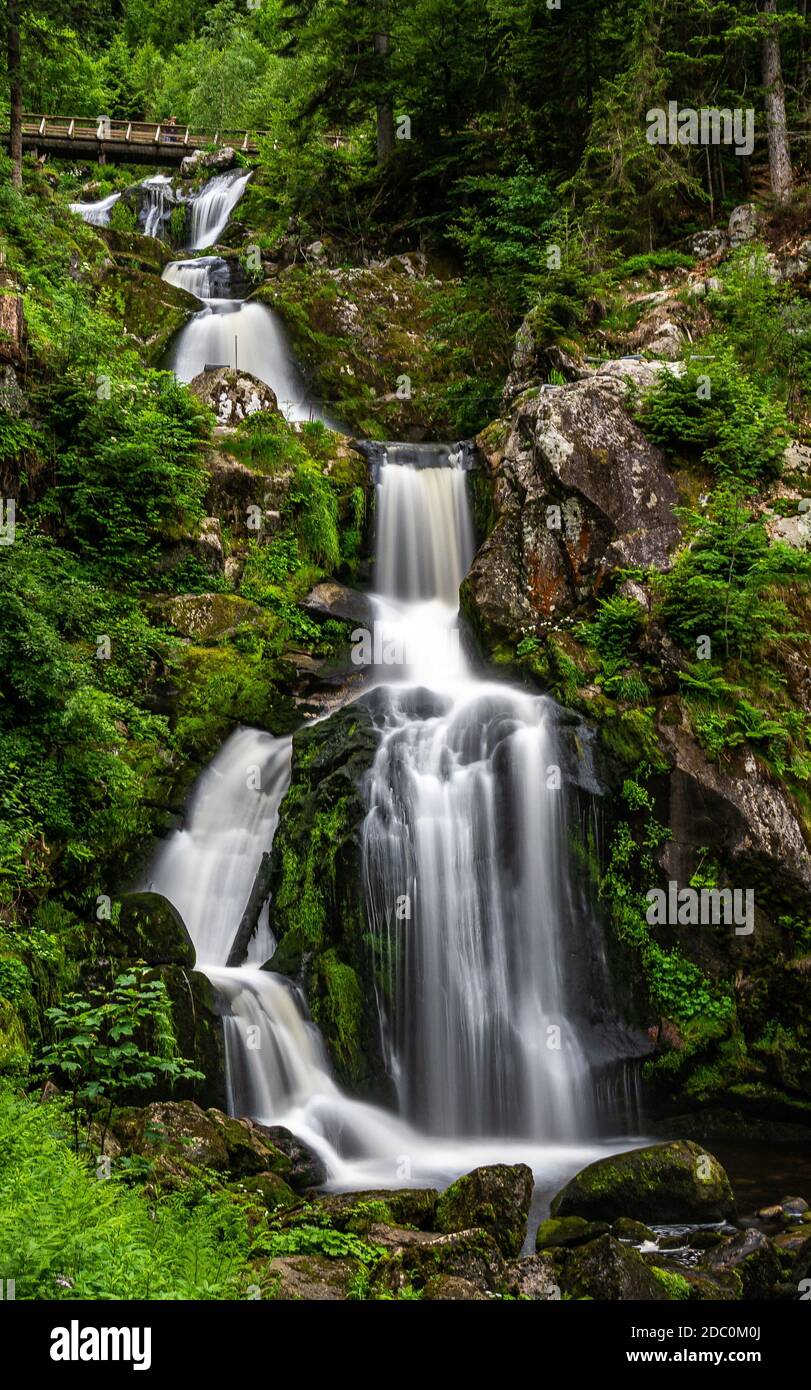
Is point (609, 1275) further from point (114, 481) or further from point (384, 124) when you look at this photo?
point (384, 124)

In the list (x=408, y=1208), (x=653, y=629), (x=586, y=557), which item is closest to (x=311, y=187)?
(x=586, y=557)

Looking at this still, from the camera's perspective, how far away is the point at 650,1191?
7.20m

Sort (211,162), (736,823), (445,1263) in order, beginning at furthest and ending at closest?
(211,162), (736,823), (445,1263)

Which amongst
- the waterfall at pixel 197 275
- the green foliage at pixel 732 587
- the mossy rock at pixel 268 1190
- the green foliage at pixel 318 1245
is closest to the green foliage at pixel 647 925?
the green foliage at pixel 732 587

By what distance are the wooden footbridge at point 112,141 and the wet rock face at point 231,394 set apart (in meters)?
15.9

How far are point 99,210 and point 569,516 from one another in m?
19.7

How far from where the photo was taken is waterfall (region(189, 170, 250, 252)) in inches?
970

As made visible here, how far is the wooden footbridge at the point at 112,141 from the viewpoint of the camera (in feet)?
91.9

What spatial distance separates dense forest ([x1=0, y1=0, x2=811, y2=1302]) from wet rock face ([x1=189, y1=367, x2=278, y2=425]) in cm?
8

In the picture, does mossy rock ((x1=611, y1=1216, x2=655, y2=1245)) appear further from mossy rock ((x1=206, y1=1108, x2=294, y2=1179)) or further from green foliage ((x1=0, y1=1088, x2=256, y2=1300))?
green foliage ((x1=0, y1=1088, x2=256, y2=1300))

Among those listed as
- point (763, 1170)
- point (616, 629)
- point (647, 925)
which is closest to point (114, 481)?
point (616, 629)

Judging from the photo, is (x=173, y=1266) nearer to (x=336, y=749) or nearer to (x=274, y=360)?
(x=336, y=749)

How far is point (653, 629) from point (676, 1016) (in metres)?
4.46
